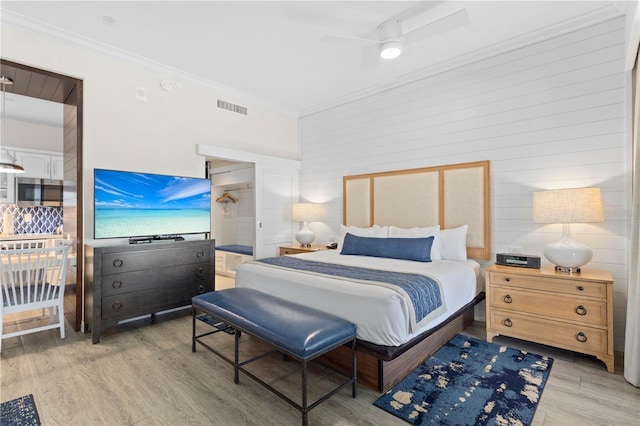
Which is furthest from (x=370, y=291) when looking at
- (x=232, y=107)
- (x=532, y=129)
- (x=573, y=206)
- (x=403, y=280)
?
(x=232, y=107)

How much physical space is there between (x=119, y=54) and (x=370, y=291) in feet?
12.3

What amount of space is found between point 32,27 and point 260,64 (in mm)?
2197

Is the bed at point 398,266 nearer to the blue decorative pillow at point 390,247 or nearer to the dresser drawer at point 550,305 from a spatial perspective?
the blue decorative pillow at point 390,247

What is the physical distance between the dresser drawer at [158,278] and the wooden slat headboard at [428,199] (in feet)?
7.43

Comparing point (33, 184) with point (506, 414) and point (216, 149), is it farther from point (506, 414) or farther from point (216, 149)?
point (506, 414)

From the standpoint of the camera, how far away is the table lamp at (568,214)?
262 centimetres

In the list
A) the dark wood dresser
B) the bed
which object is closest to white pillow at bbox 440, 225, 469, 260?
the bed

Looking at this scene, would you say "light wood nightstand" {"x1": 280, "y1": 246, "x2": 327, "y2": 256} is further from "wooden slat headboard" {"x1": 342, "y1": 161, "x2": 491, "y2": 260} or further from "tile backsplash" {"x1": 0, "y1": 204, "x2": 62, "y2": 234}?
"tile backsplash" {"x1": 0, "y1": 204, "x2": 62, "y2": 234}

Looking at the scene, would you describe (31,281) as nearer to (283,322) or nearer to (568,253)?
(283,322)

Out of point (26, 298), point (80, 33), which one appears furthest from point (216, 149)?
point (26, 298)

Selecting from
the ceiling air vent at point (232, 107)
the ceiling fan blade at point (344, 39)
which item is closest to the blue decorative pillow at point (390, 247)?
the ceiling fan blade at point (344, 39)

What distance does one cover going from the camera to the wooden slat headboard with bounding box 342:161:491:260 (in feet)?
11.8

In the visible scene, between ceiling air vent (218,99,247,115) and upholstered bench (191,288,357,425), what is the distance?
3.00 metres

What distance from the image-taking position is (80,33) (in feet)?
10.3
